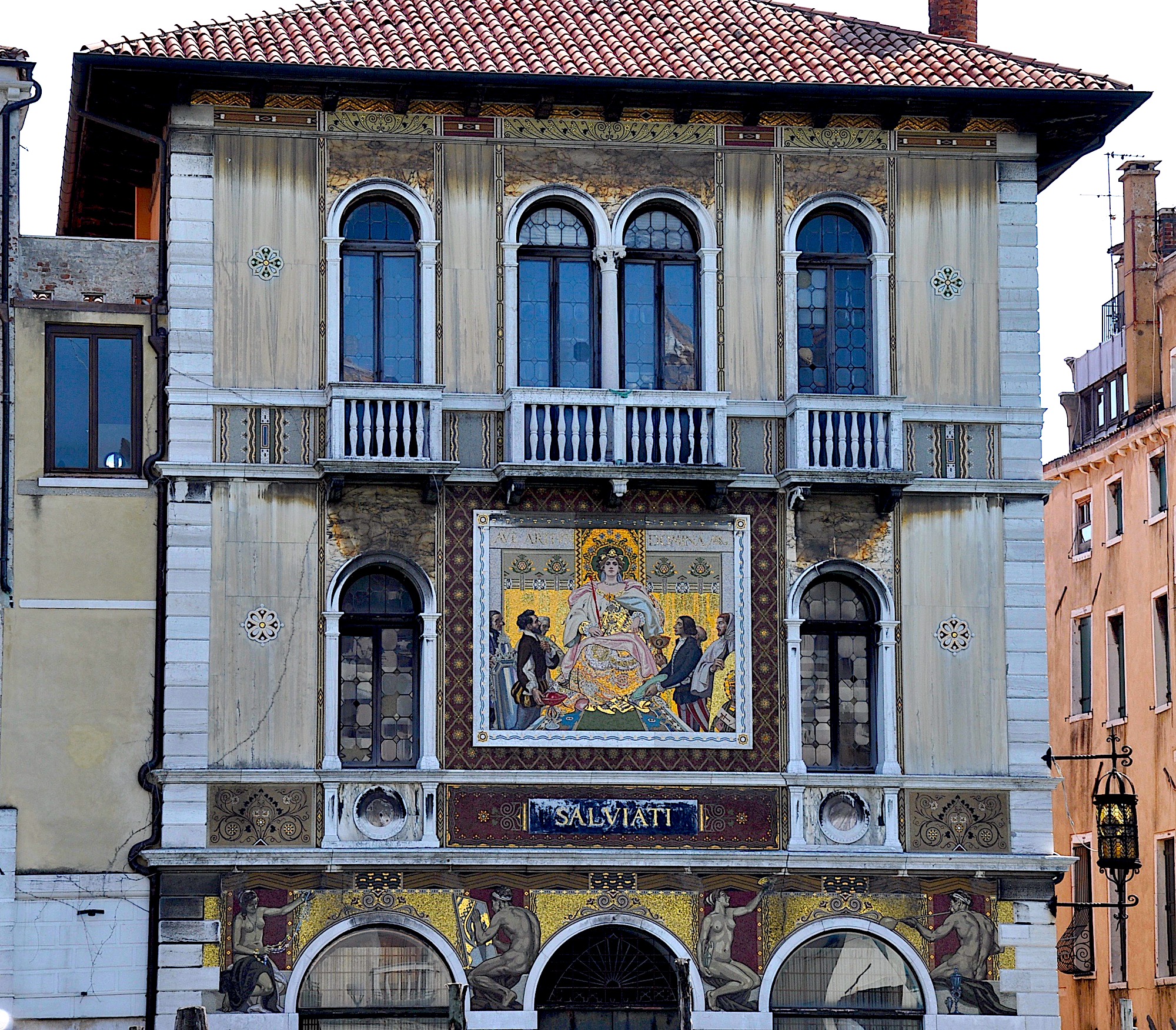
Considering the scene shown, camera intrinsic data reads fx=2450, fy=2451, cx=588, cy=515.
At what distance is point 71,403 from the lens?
2881cm

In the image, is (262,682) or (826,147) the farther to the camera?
(826,147)

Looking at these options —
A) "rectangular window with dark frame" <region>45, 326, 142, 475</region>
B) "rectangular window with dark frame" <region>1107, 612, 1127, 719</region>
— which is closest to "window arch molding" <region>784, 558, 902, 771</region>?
"rectangular window with dark frame" <region>45, 326, 142, 475</region>

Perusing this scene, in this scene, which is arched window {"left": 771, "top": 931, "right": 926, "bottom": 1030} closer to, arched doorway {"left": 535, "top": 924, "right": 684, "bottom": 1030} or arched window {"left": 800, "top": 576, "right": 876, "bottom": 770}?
arched doorway {"left": 535, "top": 924, "right": 684, "bottom": 1030}

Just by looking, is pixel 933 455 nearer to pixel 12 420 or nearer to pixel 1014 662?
pixel 1014 662

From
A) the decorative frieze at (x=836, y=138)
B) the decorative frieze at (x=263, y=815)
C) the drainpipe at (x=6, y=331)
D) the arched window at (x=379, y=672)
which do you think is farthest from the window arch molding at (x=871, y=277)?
the drainpipe at (x=6, y=331)

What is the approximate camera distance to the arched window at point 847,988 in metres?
28.0

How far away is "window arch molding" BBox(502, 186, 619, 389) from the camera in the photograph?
28906mm

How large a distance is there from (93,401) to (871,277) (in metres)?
9.43

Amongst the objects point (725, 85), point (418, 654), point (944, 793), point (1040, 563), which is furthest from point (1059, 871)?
point (725, 85)

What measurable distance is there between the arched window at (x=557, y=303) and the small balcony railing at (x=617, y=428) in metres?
0.61

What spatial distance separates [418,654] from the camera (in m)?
28.4

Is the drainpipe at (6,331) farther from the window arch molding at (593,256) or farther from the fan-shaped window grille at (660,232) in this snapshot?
the fan-shaped window grille at (660,232)

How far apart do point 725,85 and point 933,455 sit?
5.05 m

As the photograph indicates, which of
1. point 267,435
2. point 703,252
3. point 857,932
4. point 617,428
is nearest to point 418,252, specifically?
point 267,435
